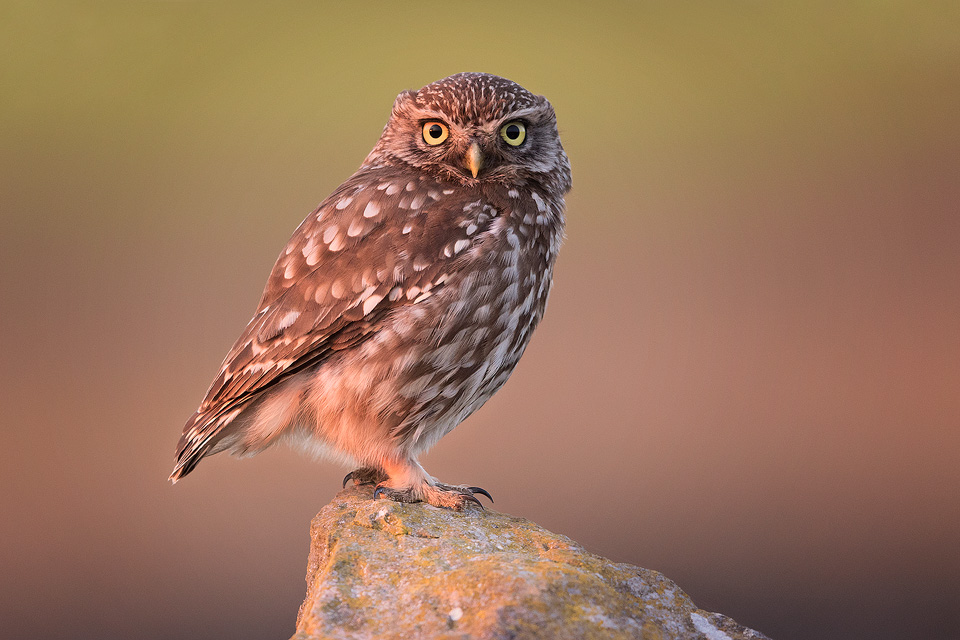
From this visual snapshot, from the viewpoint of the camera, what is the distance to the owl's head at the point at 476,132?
2354mm

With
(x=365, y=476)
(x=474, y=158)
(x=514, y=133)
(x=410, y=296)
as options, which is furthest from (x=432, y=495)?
(x=514, y=133)

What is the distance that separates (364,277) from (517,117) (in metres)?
0.63

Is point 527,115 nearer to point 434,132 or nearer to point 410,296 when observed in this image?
point 434,132

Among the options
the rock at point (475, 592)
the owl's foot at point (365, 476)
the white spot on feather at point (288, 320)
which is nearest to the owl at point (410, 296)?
the white spot on feather at point (288, 320)

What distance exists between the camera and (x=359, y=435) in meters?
2.46

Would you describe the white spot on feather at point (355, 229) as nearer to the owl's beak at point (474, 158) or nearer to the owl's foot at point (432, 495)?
the owl's beak at point (474, 158)

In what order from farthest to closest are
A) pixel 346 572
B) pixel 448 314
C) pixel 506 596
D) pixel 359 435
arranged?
pixel 359 435, pixel 448 314, pixel 346 572, pixel 506 596

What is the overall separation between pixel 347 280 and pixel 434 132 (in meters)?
0.51

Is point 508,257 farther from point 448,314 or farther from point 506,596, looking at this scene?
point 506,596

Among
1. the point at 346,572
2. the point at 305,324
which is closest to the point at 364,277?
the point at 305,324

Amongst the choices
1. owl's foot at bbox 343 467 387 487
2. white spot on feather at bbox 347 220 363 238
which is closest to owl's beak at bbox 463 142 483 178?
white spot on feather at bbox 347 220 363 238

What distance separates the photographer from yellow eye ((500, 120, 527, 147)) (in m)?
2.41

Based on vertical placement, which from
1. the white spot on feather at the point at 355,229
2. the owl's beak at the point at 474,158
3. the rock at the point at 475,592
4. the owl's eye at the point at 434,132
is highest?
the owl's eye at the point at 434,132

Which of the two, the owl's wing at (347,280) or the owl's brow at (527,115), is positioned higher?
the owl's brow at (527,115)
